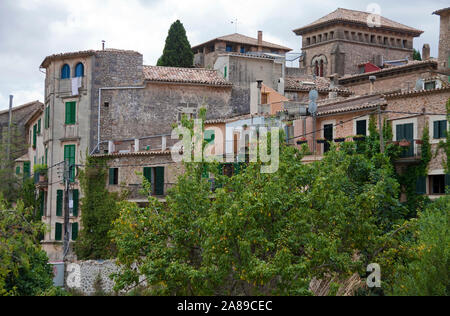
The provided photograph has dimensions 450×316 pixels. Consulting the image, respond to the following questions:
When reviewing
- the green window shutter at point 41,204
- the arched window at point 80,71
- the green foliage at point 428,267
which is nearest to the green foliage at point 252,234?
the green foliage at point 428,267

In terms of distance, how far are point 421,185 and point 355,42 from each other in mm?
43966

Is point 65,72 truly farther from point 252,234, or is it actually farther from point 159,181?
point 252,234

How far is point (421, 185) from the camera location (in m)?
31.3

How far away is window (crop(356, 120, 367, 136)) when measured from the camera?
33.3m

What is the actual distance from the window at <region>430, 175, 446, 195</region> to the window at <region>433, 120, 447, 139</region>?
68.4 inches

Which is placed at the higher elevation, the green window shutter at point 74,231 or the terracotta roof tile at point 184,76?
the terracotta roof tile at point 184,76

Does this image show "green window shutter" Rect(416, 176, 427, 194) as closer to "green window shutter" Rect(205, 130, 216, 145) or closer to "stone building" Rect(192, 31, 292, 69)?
"green window shutter" Rect(205, 130, 216, 145)

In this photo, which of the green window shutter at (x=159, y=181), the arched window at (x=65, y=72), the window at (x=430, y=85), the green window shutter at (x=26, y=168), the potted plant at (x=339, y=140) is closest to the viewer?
the potted plant at (x=339, y=140)

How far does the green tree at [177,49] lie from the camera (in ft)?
175

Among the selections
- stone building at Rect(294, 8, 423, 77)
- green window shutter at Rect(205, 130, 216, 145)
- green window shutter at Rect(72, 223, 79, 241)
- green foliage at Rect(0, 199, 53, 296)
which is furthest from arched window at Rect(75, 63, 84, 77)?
stone building at Rect(294, 8, 423, 77)

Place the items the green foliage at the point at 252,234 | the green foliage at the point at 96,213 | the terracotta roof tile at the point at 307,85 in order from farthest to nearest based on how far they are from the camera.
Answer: the terracotta roof tile at the point at 307,85, the green foliage at the point at 96,213, the green foliage at the point at 252,234

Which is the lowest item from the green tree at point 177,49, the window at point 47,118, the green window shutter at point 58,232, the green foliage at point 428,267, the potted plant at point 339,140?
the green window shutter at point 58,232

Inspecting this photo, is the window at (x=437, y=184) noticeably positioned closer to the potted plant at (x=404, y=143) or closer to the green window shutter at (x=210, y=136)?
the potted plant at (x=404, y=143)

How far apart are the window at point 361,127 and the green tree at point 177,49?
73.1 ft
